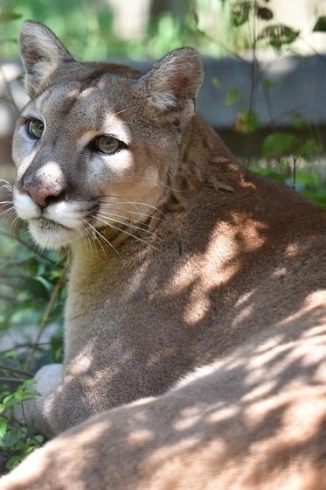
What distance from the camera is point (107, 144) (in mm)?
5438

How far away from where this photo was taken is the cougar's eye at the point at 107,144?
543cm

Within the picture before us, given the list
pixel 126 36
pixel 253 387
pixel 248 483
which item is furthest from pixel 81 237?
pixel 126 36

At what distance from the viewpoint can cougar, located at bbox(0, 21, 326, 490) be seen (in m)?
5.14

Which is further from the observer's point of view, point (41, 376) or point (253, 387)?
point (41, 376)

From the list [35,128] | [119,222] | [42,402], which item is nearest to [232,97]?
[35,128]

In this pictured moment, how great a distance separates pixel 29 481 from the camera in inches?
160

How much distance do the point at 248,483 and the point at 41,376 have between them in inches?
90.7

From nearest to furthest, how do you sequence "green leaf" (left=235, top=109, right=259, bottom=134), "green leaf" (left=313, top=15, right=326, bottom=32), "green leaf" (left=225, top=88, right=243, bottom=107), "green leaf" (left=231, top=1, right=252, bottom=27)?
"green leaf" (left=313, top=15, right=326, bottom=32) → "green leaf" (left=231, top=1, right=252, bottom=27) → "green leaf" (left=225, top=88, right=243, bottom=107) → "green leaf" (left=235, top=109, right=259, bottom=134)

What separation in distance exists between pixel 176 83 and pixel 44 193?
937 mm

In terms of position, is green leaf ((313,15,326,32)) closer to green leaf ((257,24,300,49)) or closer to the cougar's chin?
green leaf ((257,24,300,49))

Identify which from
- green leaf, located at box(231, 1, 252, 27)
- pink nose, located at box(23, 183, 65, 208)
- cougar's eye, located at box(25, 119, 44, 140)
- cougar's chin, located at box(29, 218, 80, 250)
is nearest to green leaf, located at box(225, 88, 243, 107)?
green leaf, located at box(231, 1, 252, 27)

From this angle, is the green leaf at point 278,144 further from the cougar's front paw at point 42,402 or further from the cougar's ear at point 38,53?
the cougar's front paw at point 42,402

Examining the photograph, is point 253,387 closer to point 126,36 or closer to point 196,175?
point 196,175

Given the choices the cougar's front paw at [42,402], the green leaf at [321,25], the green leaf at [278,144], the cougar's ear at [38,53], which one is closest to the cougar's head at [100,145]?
the cougar's ear at [38,53]
